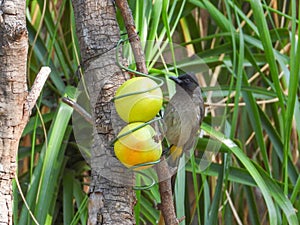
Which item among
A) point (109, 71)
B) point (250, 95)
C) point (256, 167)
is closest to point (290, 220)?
point (256, 167)

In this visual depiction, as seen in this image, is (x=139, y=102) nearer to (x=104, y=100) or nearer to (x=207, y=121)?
(x=104, y=100)

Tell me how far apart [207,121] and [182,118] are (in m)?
0.55

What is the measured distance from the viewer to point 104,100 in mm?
735

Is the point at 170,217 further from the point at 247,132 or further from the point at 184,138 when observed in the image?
the point at 247,132

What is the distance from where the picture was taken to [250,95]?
4.19ft

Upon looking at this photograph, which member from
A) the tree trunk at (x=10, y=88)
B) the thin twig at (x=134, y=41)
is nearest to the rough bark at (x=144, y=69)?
the thin twig at (x=134, y=41)

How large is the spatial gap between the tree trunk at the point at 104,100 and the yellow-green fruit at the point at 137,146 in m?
0.05

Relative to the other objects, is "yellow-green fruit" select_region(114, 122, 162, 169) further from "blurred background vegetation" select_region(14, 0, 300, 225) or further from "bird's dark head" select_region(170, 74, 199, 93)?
"blurred background vegetation" select_region(14, 0, 300, 225)

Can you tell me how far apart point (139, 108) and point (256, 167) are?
1.83 feet

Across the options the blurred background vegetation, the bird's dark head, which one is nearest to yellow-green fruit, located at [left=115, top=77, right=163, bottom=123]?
the bird's dark head

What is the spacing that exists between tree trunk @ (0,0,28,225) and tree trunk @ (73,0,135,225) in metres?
0.08

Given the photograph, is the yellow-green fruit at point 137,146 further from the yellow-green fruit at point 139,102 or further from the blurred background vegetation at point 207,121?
the blurred background vegetation at point 207,121

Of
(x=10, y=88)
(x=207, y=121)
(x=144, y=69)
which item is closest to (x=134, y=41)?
(x=144, y=69)

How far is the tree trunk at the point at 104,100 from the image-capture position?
73cm
